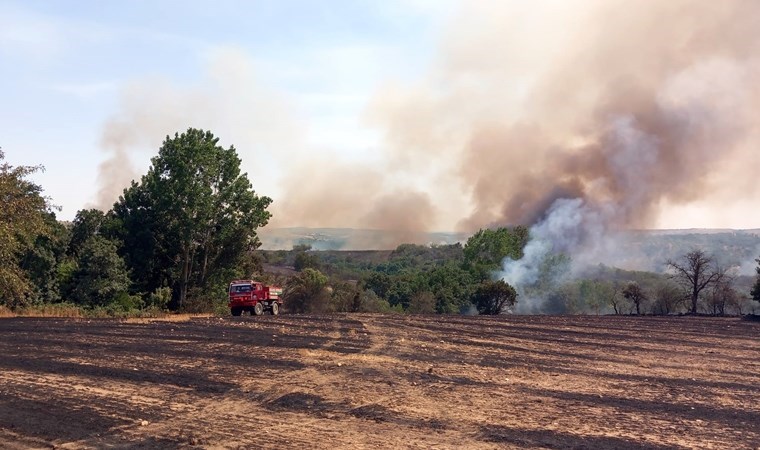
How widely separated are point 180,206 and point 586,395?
1621 inches

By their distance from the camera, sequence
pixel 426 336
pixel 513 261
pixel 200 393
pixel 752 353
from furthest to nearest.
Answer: pixel 513 261, pixel 426 336, pixel 752 353, pixel 200 393

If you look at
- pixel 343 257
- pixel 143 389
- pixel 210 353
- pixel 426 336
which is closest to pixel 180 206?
pixel 426 336

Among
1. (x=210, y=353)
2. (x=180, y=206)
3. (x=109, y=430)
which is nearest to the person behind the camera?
(x=109, y=430)

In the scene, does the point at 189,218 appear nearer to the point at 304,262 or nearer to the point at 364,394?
the point at 364,394

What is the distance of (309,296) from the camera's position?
2638 inches

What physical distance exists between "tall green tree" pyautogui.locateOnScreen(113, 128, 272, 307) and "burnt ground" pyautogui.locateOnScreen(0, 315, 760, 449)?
25.3 m

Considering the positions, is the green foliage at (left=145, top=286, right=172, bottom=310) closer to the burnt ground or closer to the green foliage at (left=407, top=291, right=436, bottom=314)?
the burnt ground

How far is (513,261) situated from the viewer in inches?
3312

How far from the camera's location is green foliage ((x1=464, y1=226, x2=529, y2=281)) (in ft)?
273

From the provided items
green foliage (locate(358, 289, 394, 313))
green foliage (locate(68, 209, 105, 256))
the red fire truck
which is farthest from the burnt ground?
green foliage (locate(358, 289, 394, 313))

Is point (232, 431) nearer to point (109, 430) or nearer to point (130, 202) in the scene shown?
point (109, 430)

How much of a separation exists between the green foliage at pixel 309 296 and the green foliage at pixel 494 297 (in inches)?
604

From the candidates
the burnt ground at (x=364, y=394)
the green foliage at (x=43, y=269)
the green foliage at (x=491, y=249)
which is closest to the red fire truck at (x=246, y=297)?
the green foliage at (x=43, y=269)

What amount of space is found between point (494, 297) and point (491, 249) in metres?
17.1
